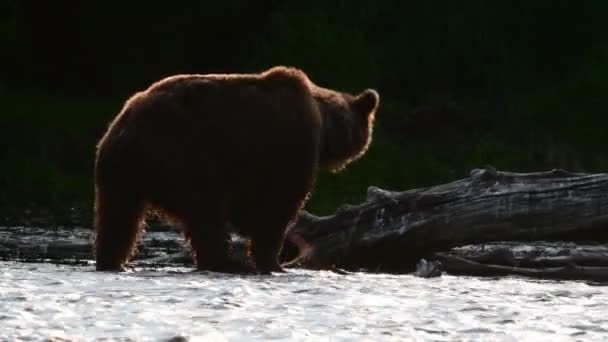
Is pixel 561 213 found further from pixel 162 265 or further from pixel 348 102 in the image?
pixel 162 265

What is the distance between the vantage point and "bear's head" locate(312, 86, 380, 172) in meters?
11.0

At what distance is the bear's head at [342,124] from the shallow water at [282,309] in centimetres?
238

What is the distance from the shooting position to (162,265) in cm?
1118

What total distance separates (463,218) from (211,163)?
223cm

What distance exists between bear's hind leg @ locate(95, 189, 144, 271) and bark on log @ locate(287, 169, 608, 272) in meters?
1.99

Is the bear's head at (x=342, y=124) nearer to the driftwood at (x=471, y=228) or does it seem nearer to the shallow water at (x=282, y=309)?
the driftwood at (x=471, y=228)

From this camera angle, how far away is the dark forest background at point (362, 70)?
24.4 m

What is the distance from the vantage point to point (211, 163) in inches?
359

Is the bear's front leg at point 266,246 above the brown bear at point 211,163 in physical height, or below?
below

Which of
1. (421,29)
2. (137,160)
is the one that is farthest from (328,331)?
(421,29)

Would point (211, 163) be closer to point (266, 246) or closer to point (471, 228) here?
point (266, 246)

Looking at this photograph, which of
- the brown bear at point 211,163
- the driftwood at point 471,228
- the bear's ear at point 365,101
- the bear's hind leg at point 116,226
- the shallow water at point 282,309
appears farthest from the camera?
the bear's ear at point 365,101

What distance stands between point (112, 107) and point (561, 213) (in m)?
16.7

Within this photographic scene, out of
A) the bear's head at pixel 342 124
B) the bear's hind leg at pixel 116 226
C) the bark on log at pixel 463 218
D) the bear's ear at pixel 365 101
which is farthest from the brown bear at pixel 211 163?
the bear's ear at pixel 365 101
